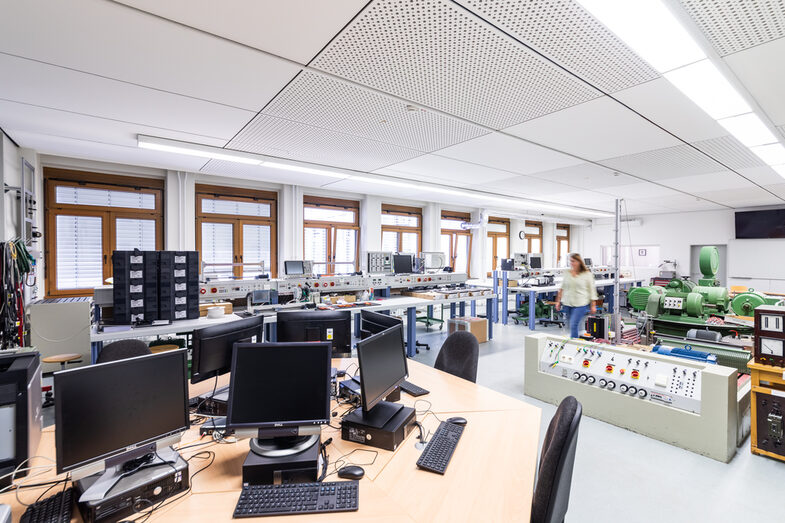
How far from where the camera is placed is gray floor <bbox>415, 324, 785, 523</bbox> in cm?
200

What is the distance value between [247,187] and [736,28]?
6438mm

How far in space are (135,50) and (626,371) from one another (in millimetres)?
4142

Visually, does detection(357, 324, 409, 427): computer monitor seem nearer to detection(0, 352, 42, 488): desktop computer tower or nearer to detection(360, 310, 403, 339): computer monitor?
detection(360, 310, 403, 339): computer monitor

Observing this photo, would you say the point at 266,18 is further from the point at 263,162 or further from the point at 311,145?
the point at 263,162

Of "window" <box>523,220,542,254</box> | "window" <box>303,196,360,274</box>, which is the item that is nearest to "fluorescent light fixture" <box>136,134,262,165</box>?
"window" <box>303,196,360,274</box>

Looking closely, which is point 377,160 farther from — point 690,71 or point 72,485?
point 72,485

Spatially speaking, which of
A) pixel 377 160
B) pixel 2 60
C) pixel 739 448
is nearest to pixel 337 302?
pixel 377 160

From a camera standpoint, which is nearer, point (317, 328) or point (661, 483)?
point (661, 483)

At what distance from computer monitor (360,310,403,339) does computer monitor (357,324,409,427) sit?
24cm

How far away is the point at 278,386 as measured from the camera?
4.98 ft

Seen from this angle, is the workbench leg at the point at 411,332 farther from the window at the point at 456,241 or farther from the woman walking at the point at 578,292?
the window at the point at 456,241

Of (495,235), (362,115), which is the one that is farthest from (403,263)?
(495,235)

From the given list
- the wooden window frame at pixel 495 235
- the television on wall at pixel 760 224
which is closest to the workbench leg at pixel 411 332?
the wooden window frame at pixel 495 235

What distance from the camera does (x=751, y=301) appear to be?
4.84 m
